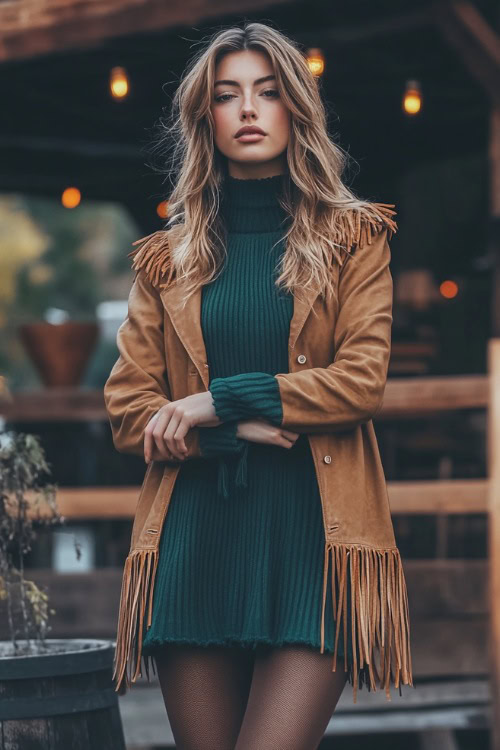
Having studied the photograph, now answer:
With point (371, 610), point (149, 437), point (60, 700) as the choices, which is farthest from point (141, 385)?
point (60, 700)

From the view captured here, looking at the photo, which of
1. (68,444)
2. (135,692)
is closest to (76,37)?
(135,692)

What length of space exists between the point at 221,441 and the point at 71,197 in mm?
7320

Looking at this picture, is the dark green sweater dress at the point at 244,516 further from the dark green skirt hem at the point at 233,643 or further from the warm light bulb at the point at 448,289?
the warm light bulb at the point at 448,289

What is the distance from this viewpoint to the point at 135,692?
22.0 feet

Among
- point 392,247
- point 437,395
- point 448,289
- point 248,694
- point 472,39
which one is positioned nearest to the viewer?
point 248,694

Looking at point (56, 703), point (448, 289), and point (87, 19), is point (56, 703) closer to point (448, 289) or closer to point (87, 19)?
point (87, 19)

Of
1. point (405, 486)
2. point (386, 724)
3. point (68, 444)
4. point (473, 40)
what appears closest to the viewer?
point (473, 40)

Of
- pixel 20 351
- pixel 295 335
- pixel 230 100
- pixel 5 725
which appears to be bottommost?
pixel 5 725

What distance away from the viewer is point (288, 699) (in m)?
2.81

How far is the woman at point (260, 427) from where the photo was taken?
2898 millimetres

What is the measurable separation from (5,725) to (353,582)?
104 centimetres

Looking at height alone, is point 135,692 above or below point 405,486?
below

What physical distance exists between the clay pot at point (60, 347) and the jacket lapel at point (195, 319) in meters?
6.88

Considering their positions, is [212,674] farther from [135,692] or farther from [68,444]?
[68,444]
